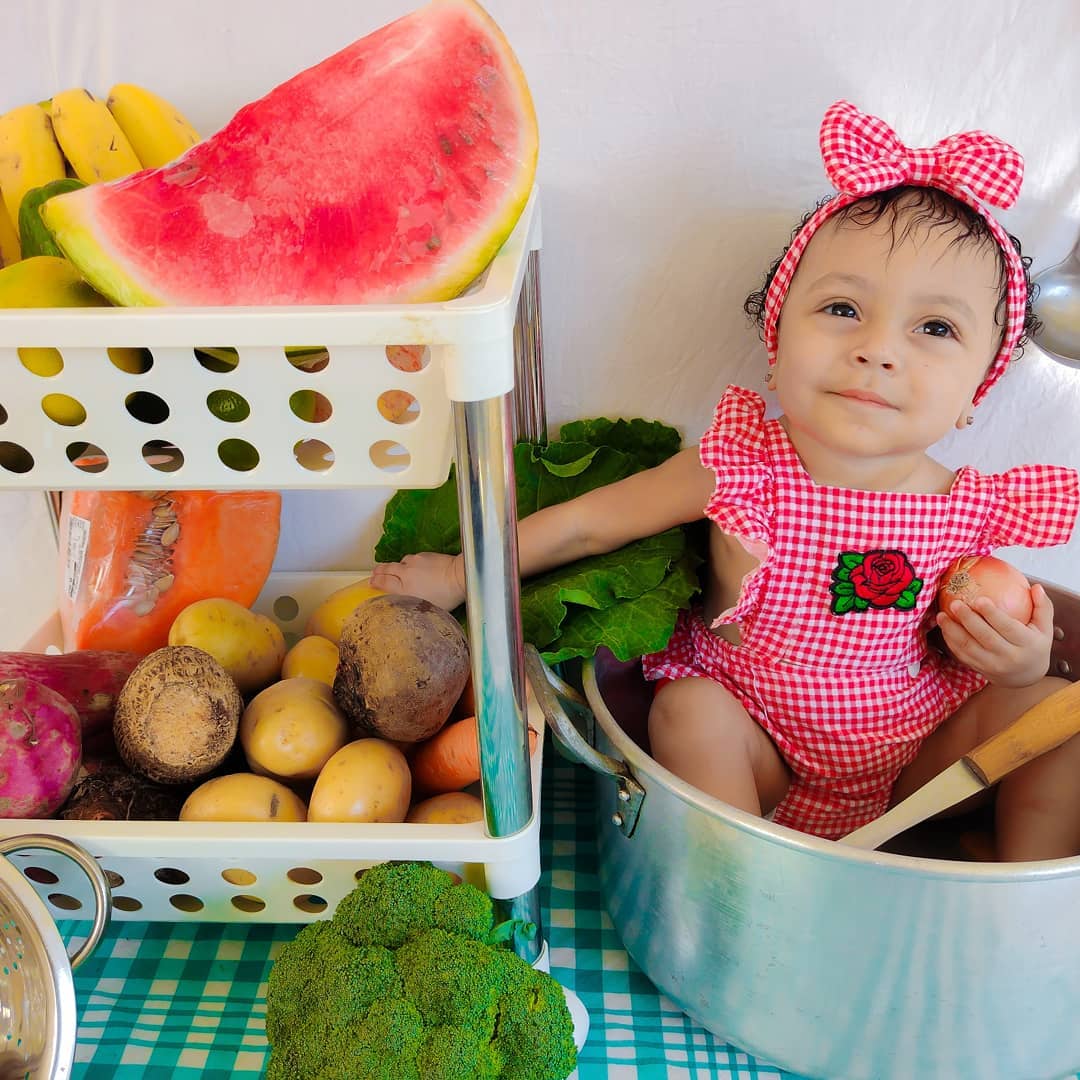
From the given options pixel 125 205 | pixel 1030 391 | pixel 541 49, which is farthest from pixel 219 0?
pixel 1030 391

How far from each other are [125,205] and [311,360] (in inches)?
5.0

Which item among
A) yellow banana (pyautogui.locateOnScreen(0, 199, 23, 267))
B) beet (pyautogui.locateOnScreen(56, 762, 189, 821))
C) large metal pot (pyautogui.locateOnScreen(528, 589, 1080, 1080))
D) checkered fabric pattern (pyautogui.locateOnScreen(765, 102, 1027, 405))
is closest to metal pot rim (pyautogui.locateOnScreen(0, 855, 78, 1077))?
beet (pyautogui.locateOnScreen(56, 762, 189, 821))

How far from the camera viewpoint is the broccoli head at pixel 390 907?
0.60 meters

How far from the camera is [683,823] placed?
63 centimetres

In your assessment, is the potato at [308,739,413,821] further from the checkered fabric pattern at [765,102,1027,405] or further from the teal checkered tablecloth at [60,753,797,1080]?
the checkered fabric pattern at [765,102,1027,405]

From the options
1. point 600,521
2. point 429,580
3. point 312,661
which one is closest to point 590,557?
point 600,521

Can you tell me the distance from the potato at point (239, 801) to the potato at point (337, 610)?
0.19 m

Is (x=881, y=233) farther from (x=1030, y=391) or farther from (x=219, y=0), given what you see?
(x=219, y=0)

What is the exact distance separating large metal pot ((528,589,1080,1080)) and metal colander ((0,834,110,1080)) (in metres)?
0.32

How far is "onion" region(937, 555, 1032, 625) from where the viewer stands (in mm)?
766

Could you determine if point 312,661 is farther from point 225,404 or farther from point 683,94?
point 683,94

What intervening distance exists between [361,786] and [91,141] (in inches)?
19.4

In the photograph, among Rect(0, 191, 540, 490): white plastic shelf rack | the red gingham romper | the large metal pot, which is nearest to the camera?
Rect(0, 191, 540, 490): white plastic shelf rack

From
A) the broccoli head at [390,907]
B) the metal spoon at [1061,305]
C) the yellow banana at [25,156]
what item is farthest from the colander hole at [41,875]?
the metal spoon at [1061,305]
